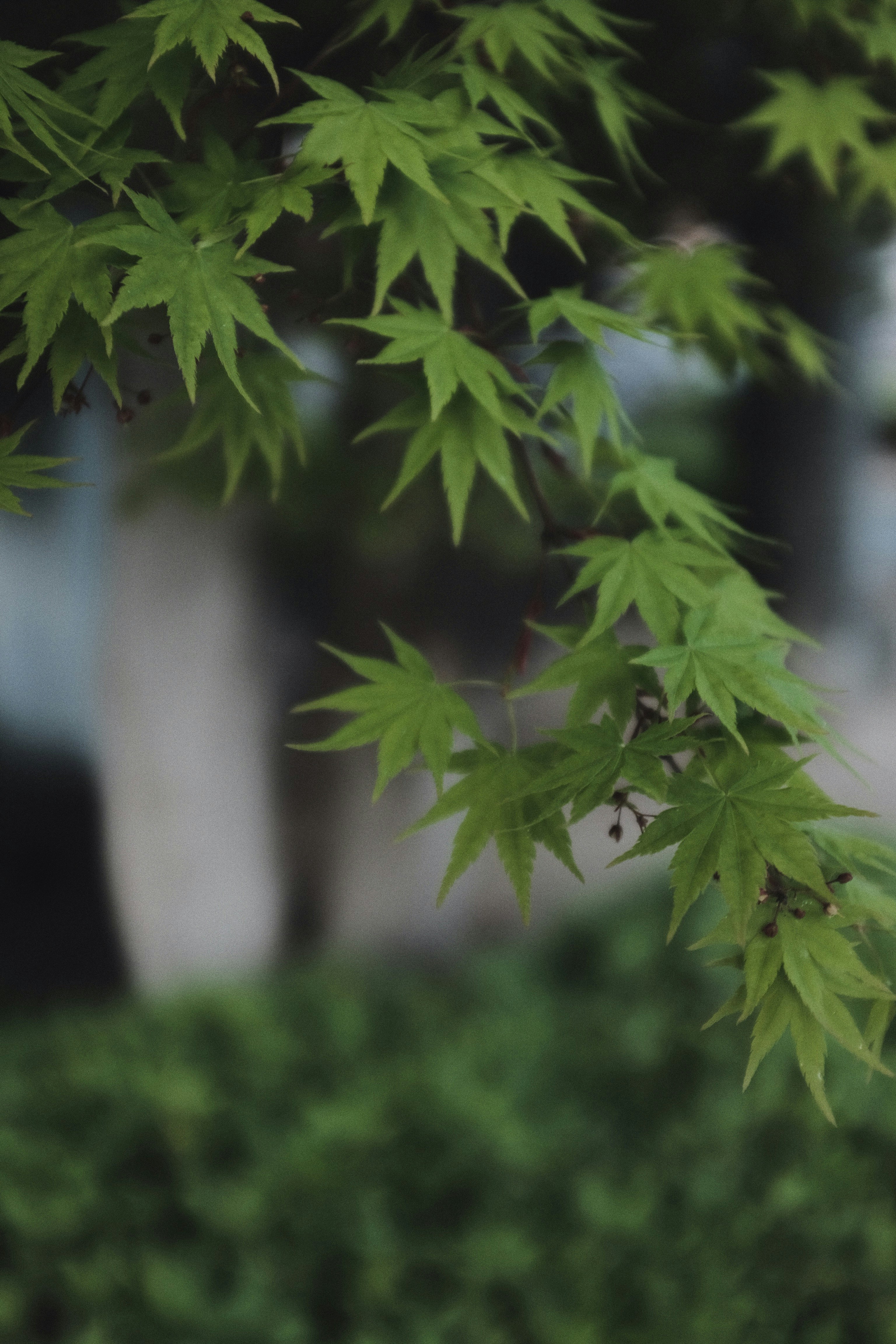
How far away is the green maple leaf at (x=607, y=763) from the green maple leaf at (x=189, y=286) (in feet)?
1.84

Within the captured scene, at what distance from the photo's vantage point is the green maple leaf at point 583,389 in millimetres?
1521

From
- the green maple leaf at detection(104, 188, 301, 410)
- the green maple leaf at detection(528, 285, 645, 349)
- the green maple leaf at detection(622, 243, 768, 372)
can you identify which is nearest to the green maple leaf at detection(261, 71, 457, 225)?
the green maple leaf at detection(104, 188, 301, 410)

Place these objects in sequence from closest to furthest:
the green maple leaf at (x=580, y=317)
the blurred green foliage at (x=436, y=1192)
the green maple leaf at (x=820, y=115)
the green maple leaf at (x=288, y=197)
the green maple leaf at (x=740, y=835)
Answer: the green maple leaf at (x=740, y=835), the green maple leaf at (x=288, y=197), the green maple leaf at (x=580, y=317), the green maple leaf at (x=820, y=115), the blurred green foliage at (x=436, y=1192)

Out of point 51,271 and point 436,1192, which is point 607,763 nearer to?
point 51,271

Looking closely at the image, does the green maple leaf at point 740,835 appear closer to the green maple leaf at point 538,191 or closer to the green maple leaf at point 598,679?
the green maple leaf at point 598,679

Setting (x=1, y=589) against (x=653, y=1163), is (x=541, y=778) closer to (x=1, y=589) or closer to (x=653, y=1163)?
(x=653, y=1163)

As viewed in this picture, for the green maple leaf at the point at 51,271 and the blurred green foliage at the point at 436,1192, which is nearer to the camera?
the green maple leaf at the point at 51,271

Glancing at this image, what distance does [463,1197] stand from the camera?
8.82 feet

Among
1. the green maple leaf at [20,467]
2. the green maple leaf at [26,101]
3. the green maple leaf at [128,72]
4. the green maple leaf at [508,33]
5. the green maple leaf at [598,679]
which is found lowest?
the green maple leaf at [598,679]

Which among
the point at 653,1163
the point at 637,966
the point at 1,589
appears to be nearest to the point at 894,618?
the point at 637,966

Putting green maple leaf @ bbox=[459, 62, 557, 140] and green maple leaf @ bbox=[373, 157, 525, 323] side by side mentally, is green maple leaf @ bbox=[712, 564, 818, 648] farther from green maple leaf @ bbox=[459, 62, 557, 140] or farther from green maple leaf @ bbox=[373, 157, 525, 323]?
green maple leaf @ bbox=[459, 62, 557, 140]

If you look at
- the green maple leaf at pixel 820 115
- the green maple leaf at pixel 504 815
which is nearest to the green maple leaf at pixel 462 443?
the green maple leaf at pixel 504 815

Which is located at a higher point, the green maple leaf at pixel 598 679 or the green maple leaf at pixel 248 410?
the green maple leaf at pixel 248 410

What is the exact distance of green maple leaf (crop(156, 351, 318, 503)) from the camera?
175 centimetres
